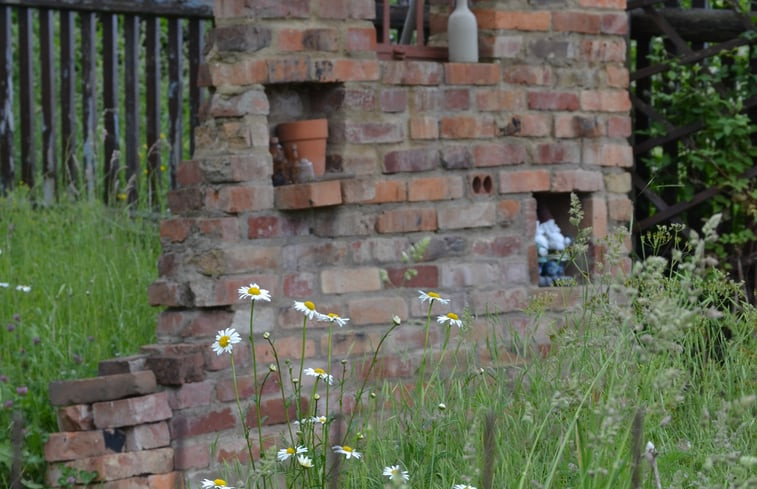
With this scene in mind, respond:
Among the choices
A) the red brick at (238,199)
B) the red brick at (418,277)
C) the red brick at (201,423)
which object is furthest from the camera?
the red brick at (418,277)

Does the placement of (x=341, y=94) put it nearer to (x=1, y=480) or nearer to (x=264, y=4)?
(x=264, y=4)

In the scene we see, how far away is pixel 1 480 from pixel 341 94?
1638 millimetres

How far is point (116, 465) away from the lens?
11.5 feet

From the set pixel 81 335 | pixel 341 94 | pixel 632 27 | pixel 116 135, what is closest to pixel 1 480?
pixel 81 335

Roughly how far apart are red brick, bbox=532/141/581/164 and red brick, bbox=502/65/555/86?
0.23 meters

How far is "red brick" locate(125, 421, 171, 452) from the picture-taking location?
354cm

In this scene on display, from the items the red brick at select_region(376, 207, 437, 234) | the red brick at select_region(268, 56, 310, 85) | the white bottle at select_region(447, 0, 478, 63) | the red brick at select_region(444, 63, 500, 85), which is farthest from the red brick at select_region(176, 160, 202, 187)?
the white bottle at select_region(447, 0, 478, 63)

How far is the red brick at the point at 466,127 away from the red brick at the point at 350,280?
1.85 ft

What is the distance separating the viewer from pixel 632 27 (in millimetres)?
5316

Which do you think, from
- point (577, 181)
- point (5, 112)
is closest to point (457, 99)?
point (577, 181)

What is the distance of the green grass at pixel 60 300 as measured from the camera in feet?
12.9

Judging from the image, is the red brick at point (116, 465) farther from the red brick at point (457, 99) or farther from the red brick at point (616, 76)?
the red brick at point (616, 76)

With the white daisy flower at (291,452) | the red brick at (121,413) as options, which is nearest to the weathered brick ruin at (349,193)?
the red brick at (121,413)

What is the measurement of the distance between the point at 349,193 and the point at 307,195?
7.0 inches
